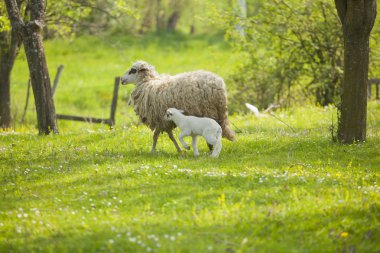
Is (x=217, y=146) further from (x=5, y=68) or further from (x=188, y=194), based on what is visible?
(x=5, y=68)

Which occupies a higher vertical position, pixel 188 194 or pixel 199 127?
pixel 199 127

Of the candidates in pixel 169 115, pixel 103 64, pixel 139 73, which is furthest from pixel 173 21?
pixel 169 115

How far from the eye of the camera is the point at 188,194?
7.86 m

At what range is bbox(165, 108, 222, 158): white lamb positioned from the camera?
31.8 ft

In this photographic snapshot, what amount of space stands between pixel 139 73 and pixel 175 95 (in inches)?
50.6

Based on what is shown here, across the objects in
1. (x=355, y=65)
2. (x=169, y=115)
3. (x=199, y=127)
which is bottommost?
(x=199, y=127)

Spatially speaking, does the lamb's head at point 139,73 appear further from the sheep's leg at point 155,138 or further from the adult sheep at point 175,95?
the sheep's leg at point 155,138

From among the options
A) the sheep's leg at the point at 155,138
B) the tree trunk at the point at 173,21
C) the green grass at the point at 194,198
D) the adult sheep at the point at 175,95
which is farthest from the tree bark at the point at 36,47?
the tree trunk at the point at 173,21

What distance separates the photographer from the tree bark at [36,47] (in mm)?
13375

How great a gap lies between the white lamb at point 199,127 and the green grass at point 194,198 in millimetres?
365

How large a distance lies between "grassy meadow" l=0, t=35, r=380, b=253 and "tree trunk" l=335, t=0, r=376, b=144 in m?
0.42

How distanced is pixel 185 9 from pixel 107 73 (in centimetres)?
1428

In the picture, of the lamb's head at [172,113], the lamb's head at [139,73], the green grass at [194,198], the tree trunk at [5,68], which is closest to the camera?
the green grass at [194,198]

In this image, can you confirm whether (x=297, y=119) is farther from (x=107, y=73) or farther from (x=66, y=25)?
(x=107, y=73)
